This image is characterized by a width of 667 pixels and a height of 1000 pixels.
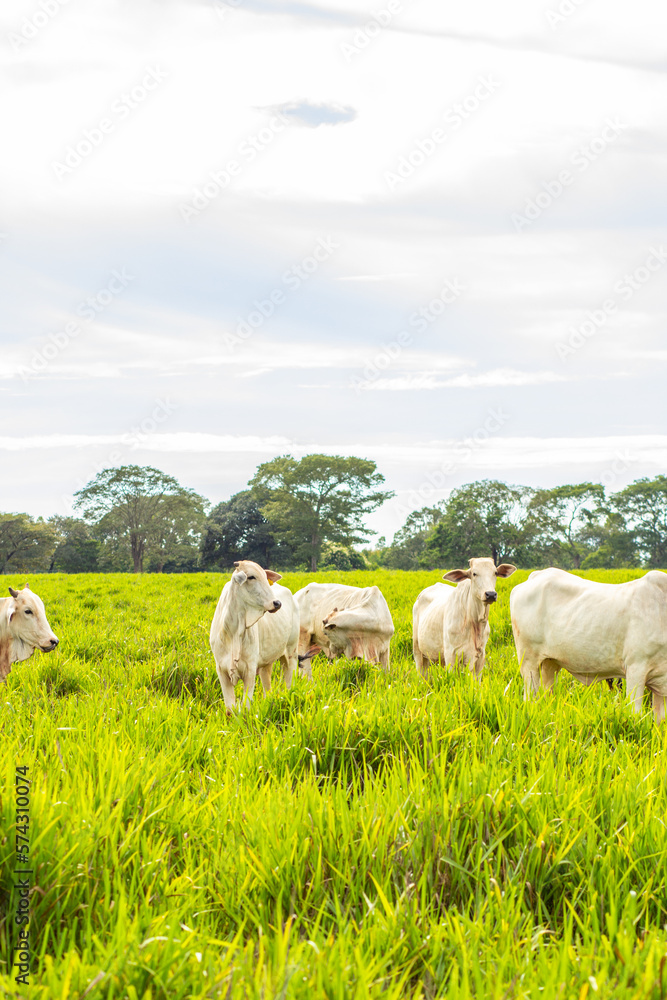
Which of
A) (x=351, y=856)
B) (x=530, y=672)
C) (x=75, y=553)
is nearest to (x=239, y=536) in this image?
(x=75, y=553)

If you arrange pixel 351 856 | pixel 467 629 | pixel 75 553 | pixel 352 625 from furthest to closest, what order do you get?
pixel 75 553 → pixel 352 625 → pixel 467 629 → pixel 351 856

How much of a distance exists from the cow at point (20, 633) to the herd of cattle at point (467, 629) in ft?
0.04

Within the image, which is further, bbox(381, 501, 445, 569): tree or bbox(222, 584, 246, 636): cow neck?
bbox(381, 501, 445, 569): tree

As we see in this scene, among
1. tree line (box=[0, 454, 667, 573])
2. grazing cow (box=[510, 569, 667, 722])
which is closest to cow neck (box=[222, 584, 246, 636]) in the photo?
grazing cow (box=[510, 569, 667, 722])

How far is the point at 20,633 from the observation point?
8.50m

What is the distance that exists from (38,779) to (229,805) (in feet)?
2.96

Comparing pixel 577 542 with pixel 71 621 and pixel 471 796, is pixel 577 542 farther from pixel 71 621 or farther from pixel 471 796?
pixel 471 796

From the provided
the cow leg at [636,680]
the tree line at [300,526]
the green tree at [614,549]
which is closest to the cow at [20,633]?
the cow leg at [636,680]

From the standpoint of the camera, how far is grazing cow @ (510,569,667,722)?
20.6ft

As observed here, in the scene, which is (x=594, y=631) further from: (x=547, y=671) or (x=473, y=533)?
(x=473, y=533)

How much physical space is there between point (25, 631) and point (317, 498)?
188 feet

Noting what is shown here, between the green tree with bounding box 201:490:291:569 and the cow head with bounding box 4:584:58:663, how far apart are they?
2062 inches

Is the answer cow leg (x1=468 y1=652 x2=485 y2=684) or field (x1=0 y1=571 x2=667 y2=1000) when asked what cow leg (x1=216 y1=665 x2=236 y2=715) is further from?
cow leg (x1=468 y1=652 x2=485 y2=684)

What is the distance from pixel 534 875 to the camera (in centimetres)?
298
